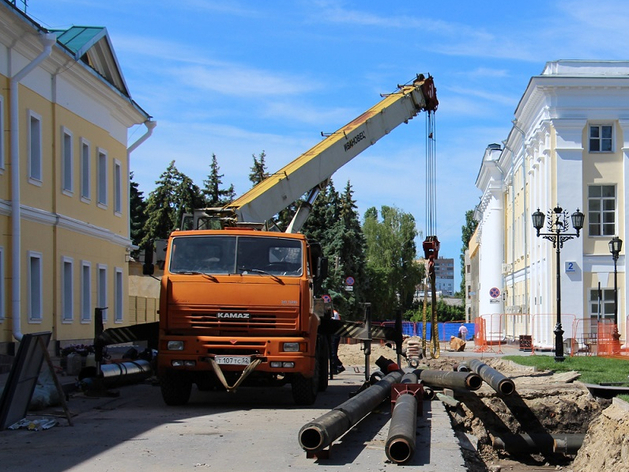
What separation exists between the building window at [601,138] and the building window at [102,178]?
21.0 metres

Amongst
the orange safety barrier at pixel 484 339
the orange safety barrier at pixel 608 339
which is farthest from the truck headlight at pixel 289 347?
the orange safety barrier at pixel 484 339

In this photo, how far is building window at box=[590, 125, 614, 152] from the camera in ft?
137

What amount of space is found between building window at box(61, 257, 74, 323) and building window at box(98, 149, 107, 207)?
420 cm

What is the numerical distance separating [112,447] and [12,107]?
593 inches

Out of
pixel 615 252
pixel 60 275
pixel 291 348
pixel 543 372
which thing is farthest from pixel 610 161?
pixel 291 348

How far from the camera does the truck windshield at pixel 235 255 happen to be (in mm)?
14703

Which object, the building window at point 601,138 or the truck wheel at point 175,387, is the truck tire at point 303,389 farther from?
the building window at point 601,138

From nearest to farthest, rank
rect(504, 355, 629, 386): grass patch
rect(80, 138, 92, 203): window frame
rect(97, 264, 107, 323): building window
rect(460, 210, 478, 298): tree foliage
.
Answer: rect(504, 355, 629, 386): grass patch, rect(80, 138, 92, 203): window frame, rect(97, 264, 107, 323): building window, rect(460, 210, 478, 298): tree foliage

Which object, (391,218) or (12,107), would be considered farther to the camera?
(391,218)

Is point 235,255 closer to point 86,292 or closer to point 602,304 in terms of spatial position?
point 86,292

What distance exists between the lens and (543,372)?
74.4 feet

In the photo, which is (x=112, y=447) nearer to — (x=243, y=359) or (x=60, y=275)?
(x=243, y=359)

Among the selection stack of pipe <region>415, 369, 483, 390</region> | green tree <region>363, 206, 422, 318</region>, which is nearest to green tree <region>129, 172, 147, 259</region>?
green tree <region>363, 206, 422, 318</region>

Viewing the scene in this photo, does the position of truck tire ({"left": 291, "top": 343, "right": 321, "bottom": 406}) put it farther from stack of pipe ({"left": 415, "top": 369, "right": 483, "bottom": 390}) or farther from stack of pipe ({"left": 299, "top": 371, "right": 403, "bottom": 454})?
stack of pipe ({"left": 415, "top": 369, "right": 483, "bottom": 390})
